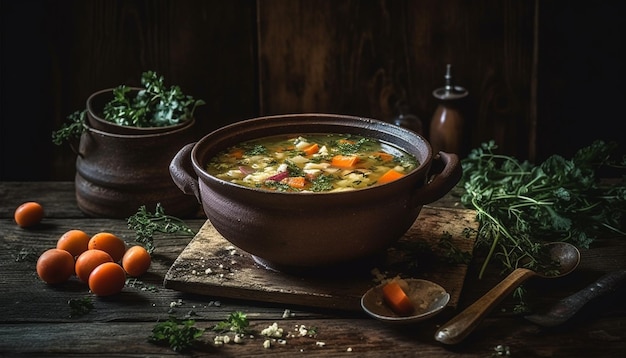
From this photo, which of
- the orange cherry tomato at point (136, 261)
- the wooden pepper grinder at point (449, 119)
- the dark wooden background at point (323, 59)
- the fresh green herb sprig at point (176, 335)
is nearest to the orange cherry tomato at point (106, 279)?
the orange cherry tomato at point (136, 261)

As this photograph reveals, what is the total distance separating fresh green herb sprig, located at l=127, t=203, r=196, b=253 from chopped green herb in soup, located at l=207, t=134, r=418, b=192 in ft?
1.10

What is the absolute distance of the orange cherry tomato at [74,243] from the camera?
291 centimetres

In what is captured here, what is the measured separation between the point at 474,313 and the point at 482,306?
0.04 meters

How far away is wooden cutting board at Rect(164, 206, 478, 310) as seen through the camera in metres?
2.59

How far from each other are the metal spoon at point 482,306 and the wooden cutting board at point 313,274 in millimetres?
105

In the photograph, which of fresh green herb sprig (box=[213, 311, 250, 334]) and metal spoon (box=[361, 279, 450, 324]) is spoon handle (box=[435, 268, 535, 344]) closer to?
metal spoon (box=[361, 279, 450, 324])

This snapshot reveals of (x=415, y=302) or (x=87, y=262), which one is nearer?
(x=415, y=302)

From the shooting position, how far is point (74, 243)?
9.55 ft

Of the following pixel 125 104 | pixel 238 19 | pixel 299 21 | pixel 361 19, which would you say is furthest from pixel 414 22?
pixel 125 104

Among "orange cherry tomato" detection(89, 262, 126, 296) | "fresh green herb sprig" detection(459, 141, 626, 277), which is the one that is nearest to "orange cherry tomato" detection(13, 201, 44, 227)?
"orange cherry tomato" detection(89, 262, 126, 296)

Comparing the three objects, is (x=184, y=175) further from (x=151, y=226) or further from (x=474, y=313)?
(x=474, y=313)

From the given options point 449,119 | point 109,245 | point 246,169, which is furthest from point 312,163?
point 449,119

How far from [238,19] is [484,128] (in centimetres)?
127

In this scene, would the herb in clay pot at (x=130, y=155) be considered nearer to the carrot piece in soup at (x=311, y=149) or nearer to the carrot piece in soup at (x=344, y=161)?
the carrot piece in soup at (x=311, y=149)
